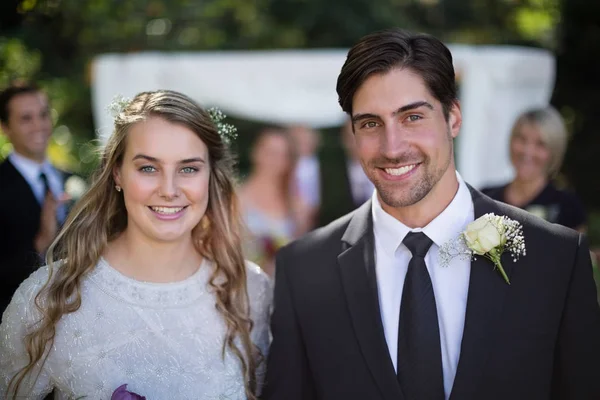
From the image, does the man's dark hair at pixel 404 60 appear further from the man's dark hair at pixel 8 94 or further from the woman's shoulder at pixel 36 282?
the man's dark hair at pixel 8 94

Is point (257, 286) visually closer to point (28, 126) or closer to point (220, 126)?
point (220, 126)

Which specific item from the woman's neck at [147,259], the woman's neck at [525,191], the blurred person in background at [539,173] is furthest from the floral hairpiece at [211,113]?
the woman's neck at [525,191]

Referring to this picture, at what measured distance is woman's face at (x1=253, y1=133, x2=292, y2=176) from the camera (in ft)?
23.9

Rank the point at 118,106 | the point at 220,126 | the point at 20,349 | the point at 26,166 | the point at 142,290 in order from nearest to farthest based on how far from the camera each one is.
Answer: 1. the point at 20,349
2. the point at 142,290
3. the point at 118,106
4. the point at 220,126
5. the point at 26,166

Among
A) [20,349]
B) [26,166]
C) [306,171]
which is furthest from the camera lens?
[306,171]

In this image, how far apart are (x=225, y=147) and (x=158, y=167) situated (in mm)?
422

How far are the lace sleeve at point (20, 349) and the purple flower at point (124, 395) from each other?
16.0 inches

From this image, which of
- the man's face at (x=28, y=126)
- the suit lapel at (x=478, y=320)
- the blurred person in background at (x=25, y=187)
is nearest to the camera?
the suit lapel at (x=478, y=320)

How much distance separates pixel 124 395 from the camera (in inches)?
102

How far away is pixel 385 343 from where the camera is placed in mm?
2596

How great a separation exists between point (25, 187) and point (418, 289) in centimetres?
278

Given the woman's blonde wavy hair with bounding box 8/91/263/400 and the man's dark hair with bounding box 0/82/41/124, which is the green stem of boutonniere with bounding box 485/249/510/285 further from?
the man's dark hair with bounding box 0/82/41/124

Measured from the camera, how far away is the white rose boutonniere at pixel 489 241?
8.27 feet

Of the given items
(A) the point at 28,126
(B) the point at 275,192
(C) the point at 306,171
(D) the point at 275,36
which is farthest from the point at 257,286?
(D) the point at 275,36
